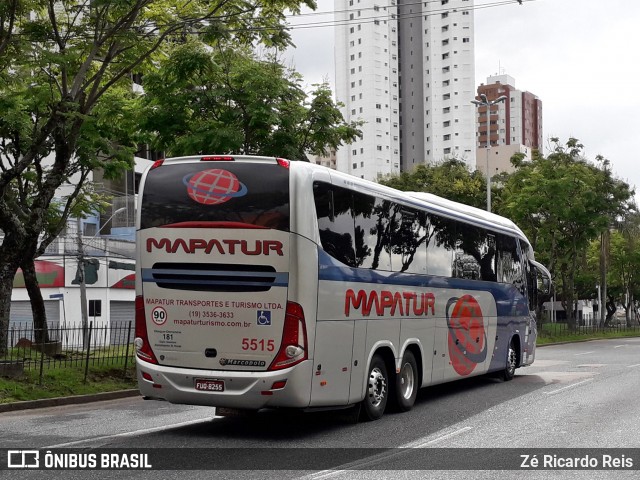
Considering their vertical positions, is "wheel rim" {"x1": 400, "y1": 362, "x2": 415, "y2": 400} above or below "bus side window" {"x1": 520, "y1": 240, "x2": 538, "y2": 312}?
below

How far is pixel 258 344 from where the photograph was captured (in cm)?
1089

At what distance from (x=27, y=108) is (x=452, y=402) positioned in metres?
12.7

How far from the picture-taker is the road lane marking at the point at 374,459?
8547 millimetres

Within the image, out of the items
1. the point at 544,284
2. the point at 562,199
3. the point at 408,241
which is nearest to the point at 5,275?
the point at 408,241

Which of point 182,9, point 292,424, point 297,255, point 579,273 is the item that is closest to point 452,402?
point 292,424

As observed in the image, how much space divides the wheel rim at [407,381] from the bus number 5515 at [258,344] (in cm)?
356

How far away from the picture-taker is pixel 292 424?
1255cm

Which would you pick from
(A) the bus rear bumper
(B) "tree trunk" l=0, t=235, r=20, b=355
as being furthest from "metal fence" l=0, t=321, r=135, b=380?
(A) the bus rear bumper

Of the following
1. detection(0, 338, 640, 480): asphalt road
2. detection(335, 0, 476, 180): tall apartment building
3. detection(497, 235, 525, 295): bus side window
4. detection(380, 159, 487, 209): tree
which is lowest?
detection(0, 338, 640, 480): asphalt road

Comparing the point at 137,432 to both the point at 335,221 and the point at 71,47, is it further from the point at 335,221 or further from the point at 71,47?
the point at 71,47

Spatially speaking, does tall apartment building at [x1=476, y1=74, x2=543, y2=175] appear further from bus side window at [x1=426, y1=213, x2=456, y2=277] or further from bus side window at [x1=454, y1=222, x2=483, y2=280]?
bus side window at [x1=426, y1=213, x2=456, y2=277]

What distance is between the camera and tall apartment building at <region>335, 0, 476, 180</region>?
132 meters

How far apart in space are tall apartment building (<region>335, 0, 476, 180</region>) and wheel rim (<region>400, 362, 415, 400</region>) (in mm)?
117128

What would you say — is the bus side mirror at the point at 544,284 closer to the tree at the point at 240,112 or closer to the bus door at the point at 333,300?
the tree at the point at 240,112
